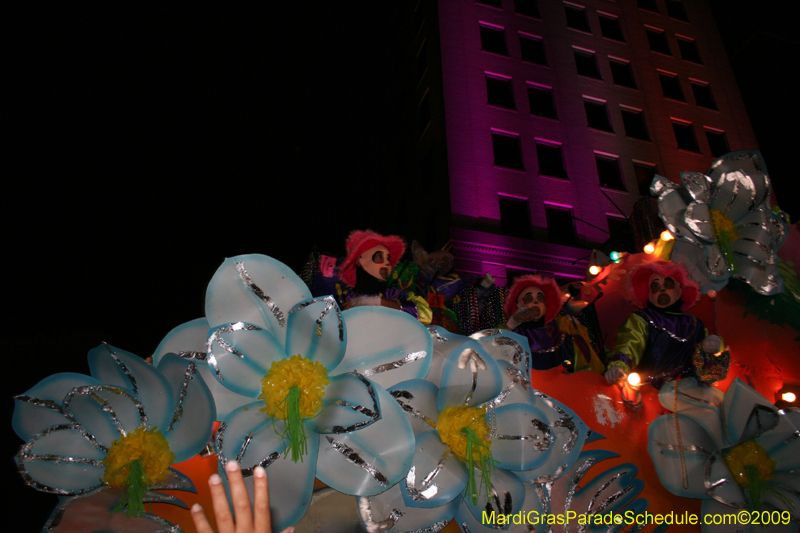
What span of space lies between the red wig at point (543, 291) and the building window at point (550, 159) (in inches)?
422

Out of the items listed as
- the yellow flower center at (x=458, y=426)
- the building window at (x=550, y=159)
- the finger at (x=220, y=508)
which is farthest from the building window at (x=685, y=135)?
the finger at (x=220, y=508)

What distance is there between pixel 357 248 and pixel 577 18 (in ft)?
54.4

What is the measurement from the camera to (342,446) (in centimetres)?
135

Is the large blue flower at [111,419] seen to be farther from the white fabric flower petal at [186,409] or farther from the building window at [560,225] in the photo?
the building window at [560,225]

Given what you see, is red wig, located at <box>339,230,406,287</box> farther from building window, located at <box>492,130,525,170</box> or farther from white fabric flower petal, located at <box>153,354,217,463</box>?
building window, located at <box>492,130,525,170</box>

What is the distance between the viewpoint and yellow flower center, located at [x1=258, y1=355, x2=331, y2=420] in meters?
1.30

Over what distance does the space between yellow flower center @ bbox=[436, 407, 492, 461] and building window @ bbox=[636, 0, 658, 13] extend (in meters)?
20.0

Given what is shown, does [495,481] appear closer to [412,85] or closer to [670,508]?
[670,508]

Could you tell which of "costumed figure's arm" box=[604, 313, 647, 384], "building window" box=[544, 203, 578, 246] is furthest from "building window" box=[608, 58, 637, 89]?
"costumed figure's arm" box=[604, 313, 647, 384]

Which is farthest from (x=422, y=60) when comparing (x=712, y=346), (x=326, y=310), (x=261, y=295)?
(x=326, y=310)

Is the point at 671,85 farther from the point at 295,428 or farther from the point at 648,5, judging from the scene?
the point at 295,428

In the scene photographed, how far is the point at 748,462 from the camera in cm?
206

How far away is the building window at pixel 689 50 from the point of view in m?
17.0

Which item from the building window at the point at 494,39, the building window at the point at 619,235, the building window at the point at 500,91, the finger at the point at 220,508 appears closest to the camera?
the finger at the point at 220,508
